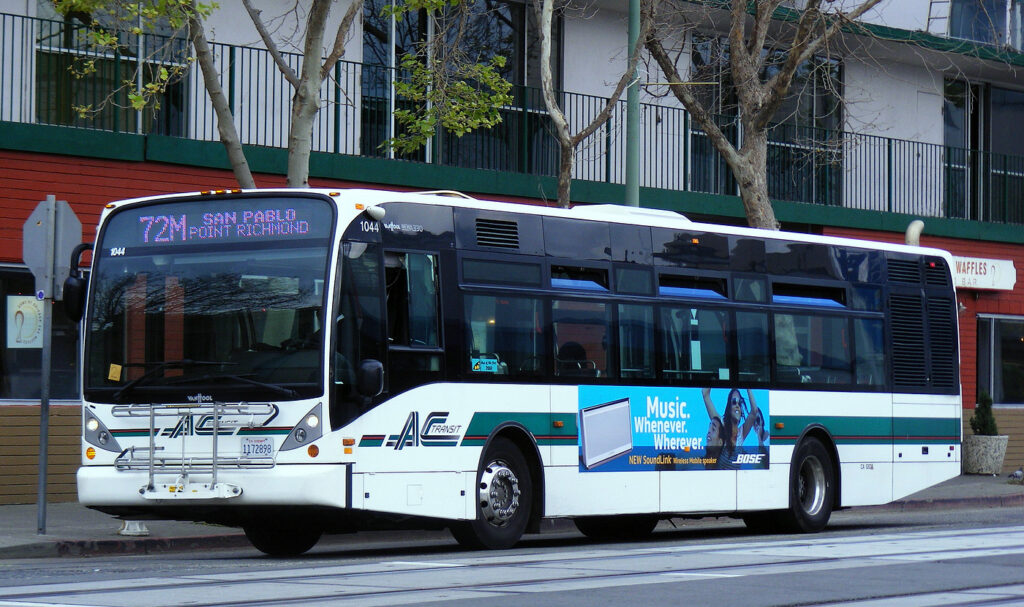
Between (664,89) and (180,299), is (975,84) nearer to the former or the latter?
(664,89)

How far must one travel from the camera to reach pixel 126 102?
2011 centimetres

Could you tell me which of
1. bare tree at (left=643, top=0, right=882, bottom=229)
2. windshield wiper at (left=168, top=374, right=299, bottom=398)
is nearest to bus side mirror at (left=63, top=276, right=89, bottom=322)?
windshield wiper at (left=168, top=374, right=299, bottom=398)

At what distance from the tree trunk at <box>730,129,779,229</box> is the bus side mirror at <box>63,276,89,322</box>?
36.5 feet

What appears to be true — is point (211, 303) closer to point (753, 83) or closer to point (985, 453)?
point (753, 83)

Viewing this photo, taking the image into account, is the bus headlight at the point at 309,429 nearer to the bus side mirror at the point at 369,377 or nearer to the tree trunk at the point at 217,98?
the bus side mirror at the point at 369,377

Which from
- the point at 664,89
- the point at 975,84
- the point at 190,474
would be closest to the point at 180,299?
the point at 190,474

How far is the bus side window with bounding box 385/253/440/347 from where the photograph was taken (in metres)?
12.8

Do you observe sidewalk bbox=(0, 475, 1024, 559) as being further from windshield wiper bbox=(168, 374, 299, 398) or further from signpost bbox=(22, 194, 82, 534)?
windshield wiper bbox=(168, 374, 299, 398)

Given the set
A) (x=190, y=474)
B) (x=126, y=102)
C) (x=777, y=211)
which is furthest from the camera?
(x=777, y=211)

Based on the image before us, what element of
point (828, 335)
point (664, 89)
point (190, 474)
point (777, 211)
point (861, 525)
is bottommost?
point (861, 525)

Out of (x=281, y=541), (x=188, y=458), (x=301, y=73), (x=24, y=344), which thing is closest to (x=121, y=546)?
(x=281, y=541)

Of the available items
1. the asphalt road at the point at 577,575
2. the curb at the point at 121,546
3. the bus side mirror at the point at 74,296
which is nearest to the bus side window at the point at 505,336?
the asphalt road at the point at 577,575

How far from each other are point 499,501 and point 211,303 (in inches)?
119

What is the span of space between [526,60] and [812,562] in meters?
14.7
